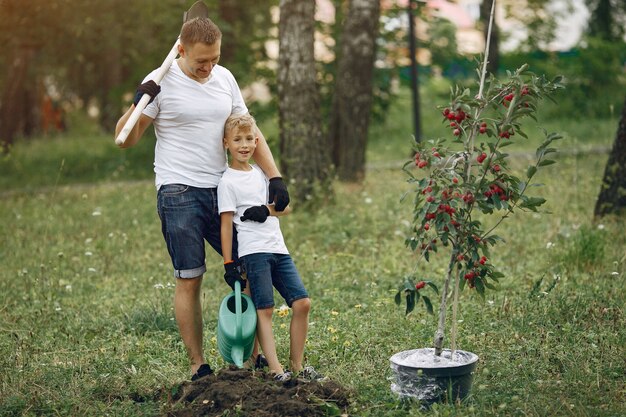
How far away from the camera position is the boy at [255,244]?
4.94 meters

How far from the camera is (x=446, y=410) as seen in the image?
14.7 ft

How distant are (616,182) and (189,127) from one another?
5.43 m

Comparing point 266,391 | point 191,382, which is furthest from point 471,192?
point 191,382

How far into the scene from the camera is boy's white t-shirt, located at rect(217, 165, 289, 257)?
195 inches

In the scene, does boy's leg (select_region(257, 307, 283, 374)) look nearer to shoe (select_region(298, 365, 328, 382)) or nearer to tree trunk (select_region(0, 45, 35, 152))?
shoe (select_region(298, 365, 328, 382))

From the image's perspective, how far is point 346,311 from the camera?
21.9 feet

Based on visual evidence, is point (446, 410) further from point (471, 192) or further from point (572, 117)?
point (572, 117)

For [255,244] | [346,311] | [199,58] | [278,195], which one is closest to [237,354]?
[255,244]

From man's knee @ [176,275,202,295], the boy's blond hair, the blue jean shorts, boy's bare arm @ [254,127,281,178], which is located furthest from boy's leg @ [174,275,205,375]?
the boy's blond hair

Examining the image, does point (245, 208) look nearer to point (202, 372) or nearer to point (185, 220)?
point (185, 220)

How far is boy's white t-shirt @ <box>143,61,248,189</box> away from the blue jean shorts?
484 mm

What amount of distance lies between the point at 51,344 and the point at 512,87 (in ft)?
11.2

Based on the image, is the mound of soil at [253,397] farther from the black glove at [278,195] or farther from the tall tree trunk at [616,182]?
the tall tree trunk at [616,182]

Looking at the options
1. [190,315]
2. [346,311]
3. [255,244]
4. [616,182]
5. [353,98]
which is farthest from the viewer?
[353,98]
